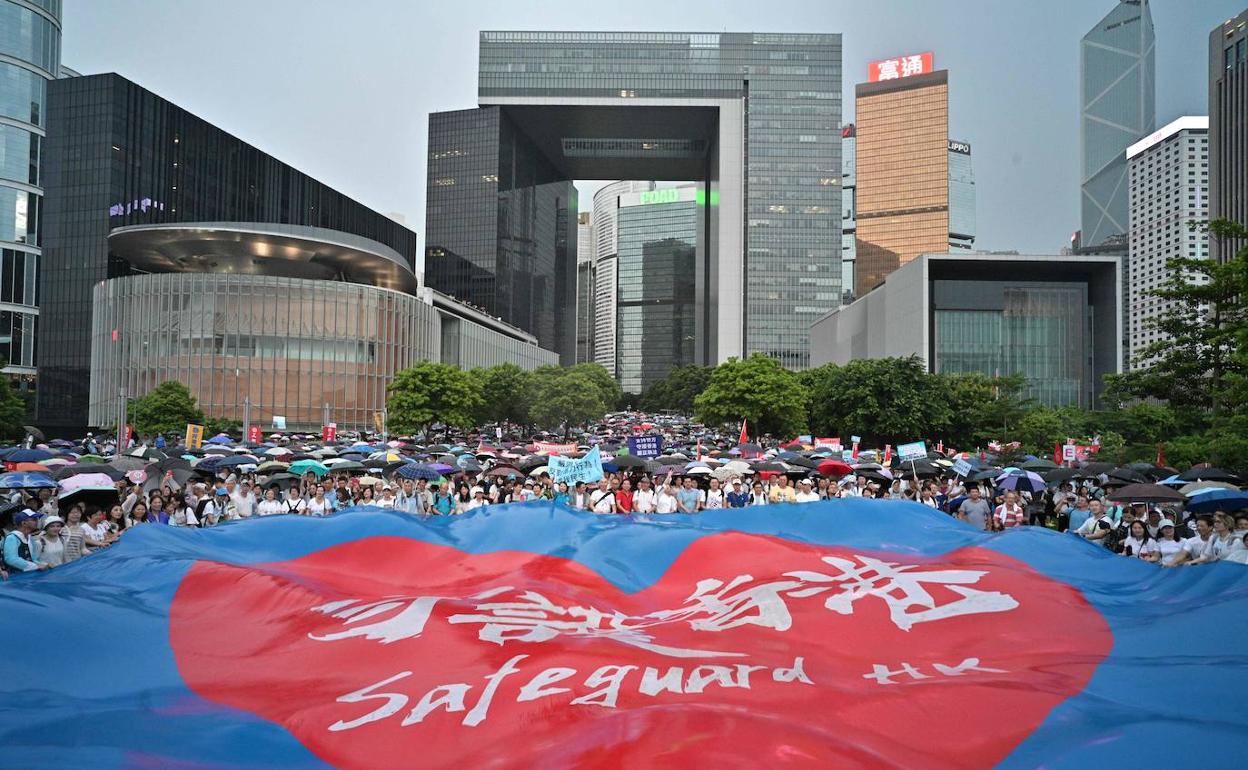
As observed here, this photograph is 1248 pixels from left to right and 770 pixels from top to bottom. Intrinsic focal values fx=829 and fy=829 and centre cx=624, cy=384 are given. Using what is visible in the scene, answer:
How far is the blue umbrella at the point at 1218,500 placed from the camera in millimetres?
12188

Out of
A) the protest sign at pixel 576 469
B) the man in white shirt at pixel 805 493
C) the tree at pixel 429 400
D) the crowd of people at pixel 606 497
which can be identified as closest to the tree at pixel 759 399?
the tree at pixel 429 400

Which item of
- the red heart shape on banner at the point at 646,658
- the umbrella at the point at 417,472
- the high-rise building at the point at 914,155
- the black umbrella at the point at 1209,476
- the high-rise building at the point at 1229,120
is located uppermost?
the high-rise building at the point at 914,155

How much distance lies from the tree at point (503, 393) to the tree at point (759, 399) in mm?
23454

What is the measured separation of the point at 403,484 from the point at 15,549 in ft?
25.3

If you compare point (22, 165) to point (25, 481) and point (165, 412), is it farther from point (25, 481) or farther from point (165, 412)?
point (25, 481)

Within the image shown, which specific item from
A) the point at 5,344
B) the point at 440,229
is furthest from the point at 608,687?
the point at 440,229

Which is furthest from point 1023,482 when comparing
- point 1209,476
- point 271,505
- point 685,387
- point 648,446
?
point 685,387

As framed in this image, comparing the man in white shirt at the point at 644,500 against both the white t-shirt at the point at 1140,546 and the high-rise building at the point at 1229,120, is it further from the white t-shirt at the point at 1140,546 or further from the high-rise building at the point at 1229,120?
the high-rise building at the point at 1229,120

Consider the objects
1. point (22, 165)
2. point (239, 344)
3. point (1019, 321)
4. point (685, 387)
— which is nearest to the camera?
point (239, 344)

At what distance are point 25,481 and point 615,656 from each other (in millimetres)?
13328

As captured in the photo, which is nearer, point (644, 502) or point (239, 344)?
point (644, 502)

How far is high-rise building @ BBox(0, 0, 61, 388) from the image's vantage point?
311 ft

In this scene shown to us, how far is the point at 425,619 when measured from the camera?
7.32 m

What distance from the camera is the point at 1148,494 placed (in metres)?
14.3
